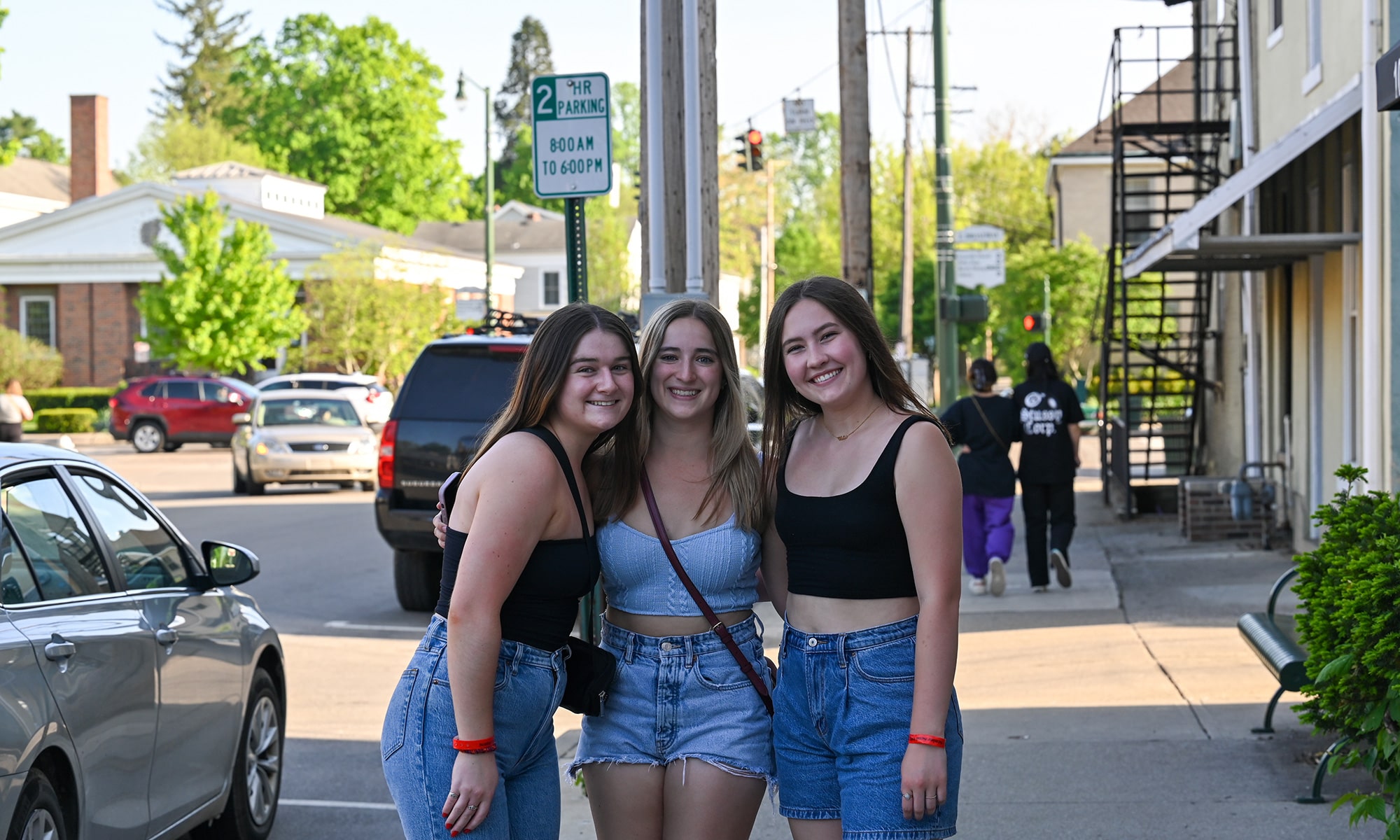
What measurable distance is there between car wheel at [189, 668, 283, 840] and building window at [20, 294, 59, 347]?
52.7 meters

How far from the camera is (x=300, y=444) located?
22.7 m

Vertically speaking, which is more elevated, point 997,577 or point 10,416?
point 10,416

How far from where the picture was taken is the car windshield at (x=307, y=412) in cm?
2295

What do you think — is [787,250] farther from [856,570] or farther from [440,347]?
[856,570]

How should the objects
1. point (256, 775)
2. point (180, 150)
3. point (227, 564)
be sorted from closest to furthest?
1. point (227, 564)
2. point (256, 775)
3. point (180, 150)

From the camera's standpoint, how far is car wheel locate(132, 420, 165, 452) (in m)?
34.3

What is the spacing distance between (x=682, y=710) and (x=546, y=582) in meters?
0.47

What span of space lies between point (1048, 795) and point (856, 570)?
3346 millimetres

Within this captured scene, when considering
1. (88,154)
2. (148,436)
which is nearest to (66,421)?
(148,436)

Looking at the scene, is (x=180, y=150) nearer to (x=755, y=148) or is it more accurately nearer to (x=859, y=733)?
(x=755, y=148)

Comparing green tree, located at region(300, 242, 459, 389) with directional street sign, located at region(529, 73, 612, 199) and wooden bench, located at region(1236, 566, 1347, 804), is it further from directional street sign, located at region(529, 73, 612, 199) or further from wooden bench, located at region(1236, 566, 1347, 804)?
wooden bench, located at region(1236, 566, 1347, 804)

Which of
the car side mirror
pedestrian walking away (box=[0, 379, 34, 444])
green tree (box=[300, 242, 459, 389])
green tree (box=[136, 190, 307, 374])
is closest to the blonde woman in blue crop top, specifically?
the car side mirror

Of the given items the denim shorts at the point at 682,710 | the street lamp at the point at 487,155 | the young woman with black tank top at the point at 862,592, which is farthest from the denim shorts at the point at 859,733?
the street lamp at the point at 487,155

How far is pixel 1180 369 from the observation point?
19.7 meters
